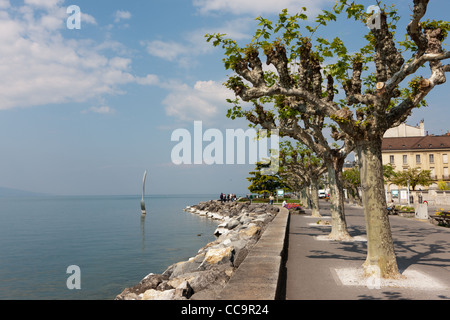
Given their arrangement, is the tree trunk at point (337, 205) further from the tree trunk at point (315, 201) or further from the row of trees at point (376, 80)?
the tree trunk at point (315, 201)

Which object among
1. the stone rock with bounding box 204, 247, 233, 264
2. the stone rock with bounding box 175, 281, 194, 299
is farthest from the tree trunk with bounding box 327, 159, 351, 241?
the stone rock with bounding box 175, 281, 194, 299

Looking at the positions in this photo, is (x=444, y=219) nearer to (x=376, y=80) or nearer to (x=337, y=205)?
(x=337, y=205)

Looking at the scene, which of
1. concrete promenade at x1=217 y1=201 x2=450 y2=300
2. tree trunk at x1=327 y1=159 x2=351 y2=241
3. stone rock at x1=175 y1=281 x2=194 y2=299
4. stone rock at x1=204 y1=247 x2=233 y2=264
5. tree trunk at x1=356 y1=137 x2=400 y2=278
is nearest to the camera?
concrete promenade at x1=217 y1=201 x2=450 y2=300

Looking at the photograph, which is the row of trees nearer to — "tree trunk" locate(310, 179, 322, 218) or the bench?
the bench

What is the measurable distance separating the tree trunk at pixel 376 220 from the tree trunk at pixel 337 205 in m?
6.46

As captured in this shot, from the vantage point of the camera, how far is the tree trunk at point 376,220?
8141 mm

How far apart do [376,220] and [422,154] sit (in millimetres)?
86023

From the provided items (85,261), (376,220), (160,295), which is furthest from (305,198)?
(160,295)

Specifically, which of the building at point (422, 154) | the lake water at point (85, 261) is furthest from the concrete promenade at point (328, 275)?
the building at point (422, 154)

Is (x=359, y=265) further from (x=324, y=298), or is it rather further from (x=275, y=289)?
(x=275, y=289)

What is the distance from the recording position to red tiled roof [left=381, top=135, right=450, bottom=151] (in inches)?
3273

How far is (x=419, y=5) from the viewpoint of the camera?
7.31 meters

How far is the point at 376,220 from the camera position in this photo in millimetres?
8289

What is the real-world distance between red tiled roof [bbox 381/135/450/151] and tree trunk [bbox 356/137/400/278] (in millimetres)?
81010
